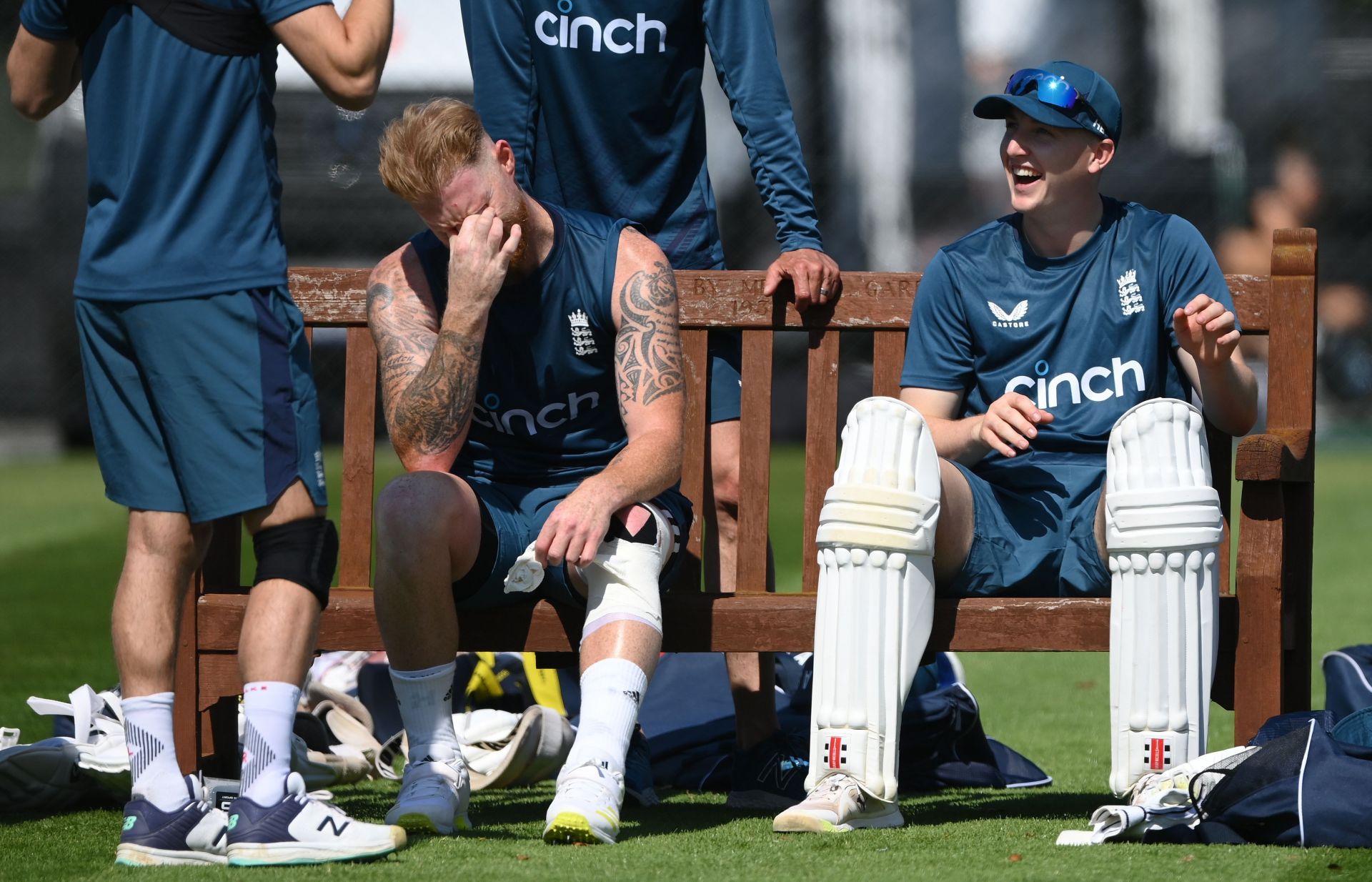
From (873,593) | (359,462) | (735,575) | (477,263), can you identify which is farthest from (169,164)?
(735,575)

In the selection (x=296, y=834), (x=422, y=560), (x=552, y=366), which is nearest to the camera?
(x=296, y=834)

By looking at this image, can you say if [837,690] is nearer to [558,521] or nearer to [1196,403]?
[558,521]

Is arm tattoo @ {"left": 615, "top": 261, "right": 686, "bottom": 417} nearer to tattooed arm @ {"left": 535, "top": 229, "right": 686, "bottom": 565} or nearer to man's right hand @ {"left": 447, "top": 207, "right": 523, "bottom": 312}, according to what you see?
tattooed arm @ {"left": 535, "top": 229, "right": 686, "bottom": 565}

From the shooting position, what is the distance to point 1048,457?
3670mm

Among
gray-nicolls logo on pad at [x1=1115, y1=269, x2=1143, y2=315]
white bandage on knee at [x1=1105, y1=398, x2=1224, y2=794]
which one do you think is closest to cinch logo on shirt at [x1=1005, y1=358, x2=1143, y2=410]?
gray-nicolls logo on pad at [x1=1115, y1=269, x2=1143, y2=315]

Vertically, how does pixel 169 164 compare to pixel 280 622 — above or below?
above

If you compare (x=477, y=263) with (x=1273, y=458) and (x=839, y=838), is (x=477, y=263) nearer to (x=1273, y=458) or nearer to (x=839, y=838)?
(x=839, y=838)

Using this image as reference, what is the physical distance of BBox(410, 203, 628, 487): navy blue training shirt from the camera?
142 inches

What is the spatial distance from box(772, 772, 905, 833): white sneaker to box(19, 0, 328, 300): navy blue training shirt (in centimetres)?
128

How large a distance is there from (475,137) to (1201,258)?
56.8 inches

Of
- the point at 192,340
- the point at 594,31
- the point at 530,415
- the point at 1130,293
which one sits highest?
the point at 594,31

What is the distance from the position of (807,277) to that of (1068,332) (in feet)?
1.88

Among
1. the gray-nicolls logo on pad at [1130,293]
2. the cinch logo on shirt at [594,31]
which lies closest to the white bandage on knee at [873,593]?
the gray-nicolls logo on pad at [1130,293]

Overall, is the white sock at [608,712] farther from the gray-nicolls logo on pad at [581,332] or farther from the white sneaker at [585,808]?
the gray-nicolls logo on pad at [581,332]
